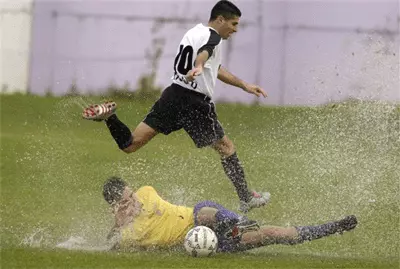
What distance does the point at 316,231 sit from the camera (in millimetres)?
10164

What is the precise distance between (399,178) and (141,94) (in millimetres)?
9018

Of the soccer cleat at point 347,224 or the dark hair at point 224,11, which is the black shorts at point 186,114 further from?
the soccer cleat at point 347,224

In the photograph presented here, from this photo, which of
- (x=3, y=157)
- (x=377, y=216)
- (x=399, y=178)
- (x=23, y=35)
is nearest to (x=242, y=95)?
(x=23, y=35)

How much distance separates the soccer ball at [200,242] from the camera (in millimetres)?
9852

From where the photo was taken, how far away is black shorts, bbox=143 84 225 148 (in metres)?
11.3

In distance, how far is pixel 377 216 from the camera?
41.0ft

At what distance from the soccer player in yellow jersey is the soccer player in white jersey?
1.11m

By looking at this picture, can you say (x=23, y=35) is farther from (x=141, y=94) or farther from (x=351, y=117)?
(x=351, y=117)

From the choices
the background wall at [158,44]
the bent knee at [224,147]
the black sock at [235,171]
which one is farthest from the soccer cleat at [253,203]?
the background wall at [158,44]

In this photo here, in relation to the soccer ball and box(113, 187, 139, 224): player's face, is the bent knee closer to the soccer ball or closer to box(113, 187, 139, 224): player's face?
box(113, 187, 139, 224): player's face

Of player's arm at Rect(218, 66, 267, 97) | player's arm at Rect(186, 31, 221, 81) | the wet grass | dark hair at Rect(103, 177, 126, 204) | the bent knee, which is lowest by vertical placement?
the wet grass

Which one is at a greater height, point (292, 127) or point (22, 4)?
point (22, 4)

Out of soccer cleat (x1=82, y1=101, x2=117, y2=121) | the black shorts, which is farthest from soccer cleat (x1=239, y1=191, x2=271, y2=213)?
soccer cleat (x1=82, y1=101, x2=117, y2=121)

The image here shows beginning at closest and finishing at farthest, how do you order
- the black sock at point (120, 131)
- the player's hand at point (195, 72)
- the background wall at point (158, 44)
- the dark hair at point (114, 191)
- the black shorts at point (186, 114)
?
the dark hair at point (114, 191) < the player's hand at point (195, 72) < the black sock at point (120, 131) < the black shorts at point (186, 114) < the background wall at point (158, 44)
